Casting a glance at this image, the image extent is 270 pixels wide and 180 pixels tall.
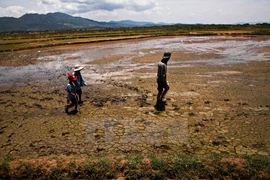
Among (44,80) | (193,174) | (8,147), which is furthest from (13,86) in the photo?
(193,174)

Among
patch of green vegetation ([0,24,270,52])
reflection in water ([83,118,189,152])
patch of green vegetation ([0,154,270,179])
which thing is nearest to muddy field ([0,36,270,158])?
reflection in water ([83,118,189,152])

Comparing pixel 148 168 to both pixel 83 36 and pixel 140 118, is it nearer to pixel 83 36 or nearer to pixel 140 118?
pixel 140 118

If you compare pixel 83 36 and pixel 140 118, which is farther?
pixel 83 36

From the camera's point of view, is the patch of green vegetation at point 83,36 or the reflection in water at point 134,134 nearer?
the reflection in water at point 134,134

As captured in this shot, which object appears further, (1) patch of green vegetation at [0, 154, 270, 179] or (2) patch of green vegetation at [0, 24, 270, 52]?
(2) patch of green vegetation at [0, 24, 270, 52]

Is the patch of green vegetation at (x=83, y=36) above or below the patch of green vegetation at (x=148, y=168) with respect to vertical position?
above

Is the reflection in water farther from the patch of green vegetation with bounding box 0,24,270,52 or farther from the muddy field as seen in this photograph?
the patch of green vegetation with bounding box 0,24,270,52

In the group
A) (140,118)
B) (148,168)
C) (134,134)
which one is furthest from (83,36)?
(148,168)

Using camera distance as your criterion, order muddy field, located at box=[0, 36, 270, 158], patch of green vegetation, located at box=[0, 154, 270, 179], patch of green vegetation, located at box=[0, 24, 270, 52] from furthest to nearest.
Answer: patch of green vegetation, located at box=[0, 24, 270, 52]
muddy field, located at box=[0, 36, 270, 158]
patch of green vegetation, located at box=[0, 154, 270, 179]

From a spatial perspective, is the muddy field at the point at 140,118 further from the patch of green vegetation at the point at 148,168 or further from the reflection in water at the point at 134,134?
the patch of green vegetation at the point at 148,168

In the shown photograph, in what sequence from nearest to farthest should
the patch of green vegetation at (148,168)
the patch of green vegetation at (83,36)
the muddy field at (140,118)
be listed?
the patch of green vegetation at (148,168), the muddy field at (140,118), the patch of green vegetation at (83,36)

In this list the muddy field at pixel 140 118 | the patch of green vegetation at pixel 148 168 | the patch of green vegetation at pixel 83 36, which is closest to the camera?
the patch of green vegetation at pixel 148 168

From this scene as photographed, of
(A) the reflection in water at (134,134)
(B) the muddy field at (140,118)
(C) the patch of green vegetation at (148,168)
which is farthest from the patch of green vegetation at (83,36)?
(C) the patch of green vegetation at (148,168)

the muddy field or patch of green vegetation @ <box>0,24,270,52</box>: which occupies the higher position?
patch of green vegetation @ <box>0,24,270,52</box>
